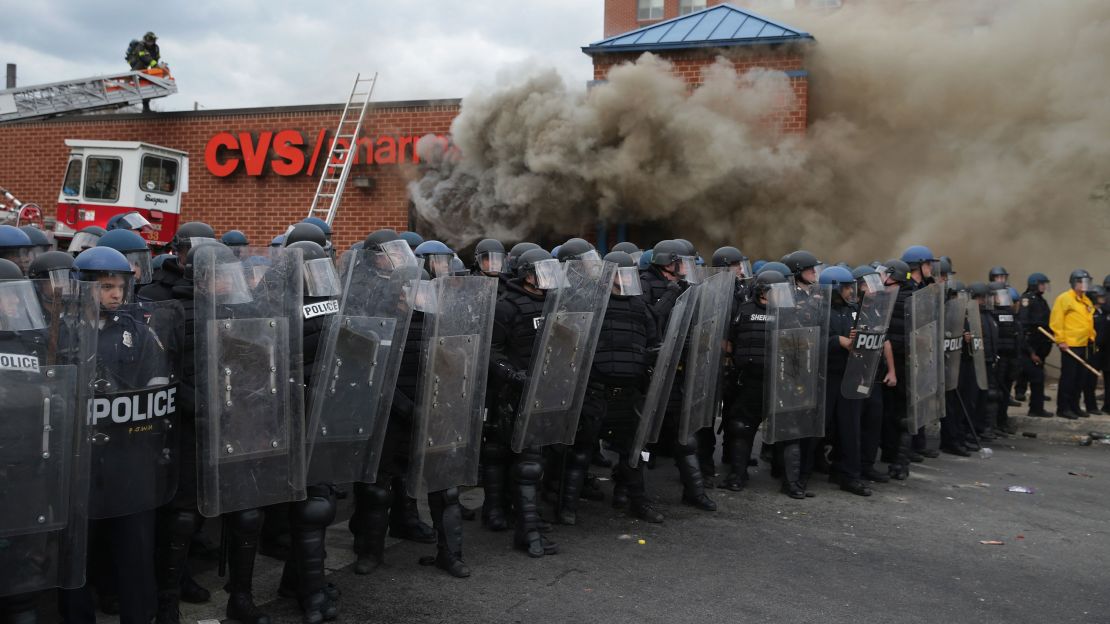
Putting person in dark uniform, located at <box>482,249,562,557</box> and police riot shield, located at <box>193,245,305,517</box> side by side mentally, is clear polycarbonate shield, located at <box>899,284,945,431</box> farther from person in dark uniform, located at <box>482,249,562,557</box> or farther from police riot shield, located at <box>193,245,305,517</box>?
police riot shield, located at <box>193,245,305,517</box>

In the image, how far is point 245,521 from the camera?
150 inches

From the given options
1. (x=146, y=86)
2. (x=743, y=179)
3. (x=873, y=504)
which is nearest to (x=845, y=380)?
(x=873, y=504)

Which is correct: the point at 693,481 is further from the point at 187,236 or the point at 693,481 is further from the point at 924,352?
the point at 187,236

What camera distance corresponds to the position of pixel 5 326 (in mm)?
2859

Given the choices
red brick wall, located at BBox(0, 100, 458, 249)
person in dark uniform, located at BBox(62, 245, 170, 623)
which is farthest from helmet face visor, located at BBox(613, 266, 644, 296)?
red brick wall, located at BBox(0, 100, 458, 249)

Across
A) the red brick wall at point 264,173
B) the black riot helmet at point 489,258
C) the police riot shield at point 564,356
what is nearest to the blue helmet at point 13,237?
the black riot helmet at point 489,258

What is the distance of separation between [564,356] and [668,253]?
6.29 feet

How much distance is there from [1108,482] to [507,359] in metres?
5.71

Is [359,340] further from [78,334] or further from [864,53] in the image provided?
[864,53]

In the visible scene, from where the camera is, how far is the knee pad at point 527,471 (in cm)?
520

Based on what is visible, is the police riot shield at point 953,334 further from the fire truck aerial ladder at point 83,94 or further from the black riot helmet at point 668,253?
the fire truck aerial ladder at point 83,94

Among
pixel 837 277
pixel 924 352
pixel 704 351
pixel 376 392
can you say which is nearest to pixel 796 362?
pixel 704 351

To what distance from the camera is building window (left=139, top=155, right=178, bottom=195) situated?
1260 centimetres

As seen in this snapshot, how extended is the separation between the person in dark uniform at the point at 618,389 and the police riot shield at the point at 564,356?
0.29 m
